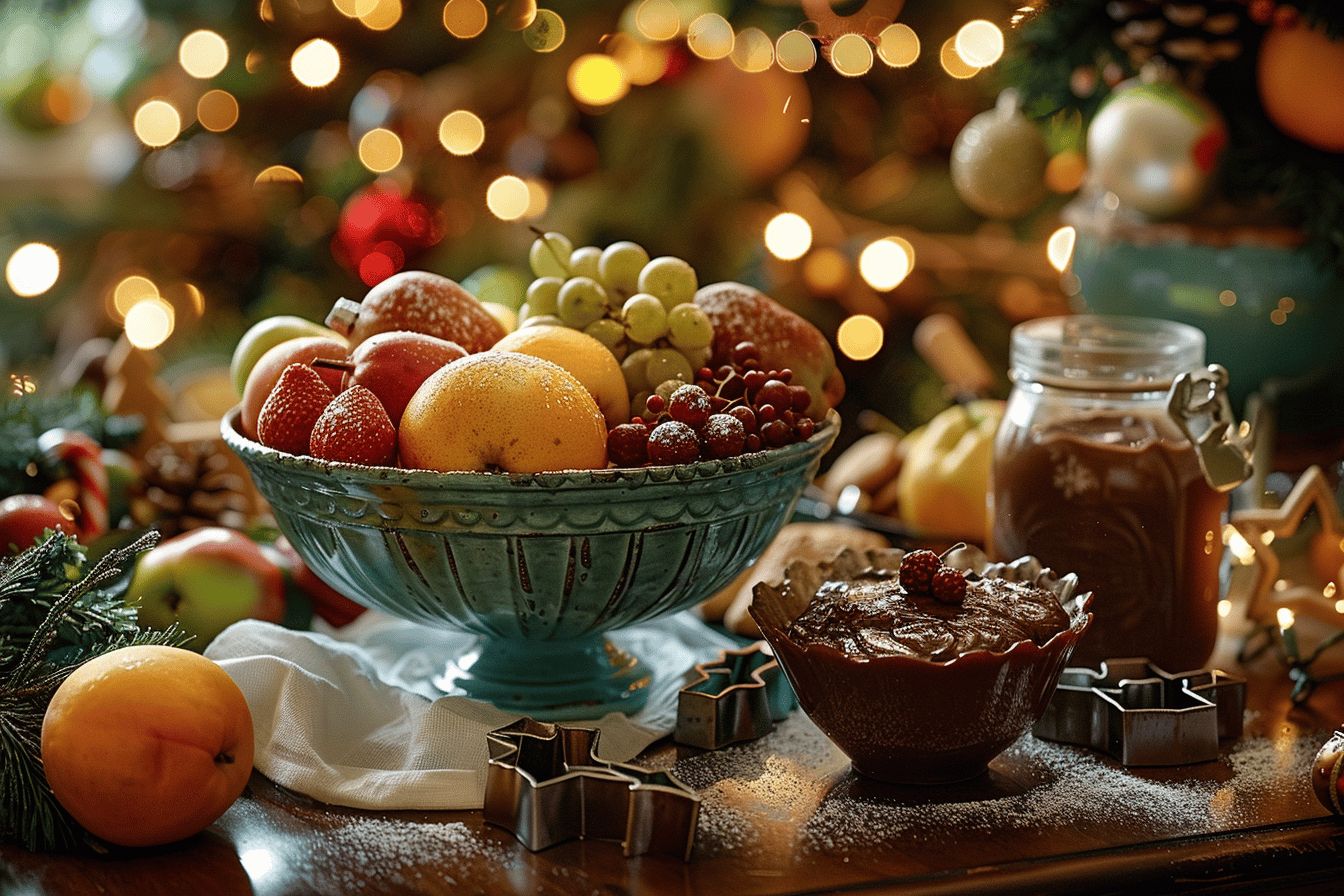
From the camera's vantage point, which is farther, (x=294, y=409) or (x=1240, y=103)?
(x=1240, y=103)

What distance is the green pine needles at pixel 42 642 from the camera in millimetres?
737

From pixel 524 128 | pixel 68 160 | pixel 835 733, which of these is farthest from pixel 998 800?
pixel 68 160

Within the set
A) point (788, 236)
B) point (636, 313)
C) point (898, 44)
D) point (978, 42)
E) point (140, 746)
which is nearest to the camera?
point (140, 746)

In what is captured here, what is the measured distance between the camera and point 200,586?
1.00m

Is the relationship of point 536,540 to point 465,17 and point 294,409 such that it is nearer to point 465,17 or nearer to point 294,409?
point 294,409

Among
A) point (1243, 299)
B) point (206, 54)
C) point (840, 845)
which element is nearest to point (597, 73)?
point (206, 54)

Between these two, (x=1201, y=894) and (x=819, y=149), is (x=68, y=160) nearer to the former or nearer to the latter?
(x=819, y=149)

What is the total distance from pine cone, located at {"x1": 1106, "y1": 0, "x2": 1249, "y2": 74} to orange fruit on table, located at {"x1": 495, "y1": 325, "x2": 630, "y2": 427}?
0.57 metres

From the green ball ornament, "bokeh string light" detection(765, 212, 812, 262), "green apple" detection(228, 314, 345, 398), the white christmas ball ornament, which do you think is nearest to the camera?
"green apple" detection(228, 314, 345, 398)

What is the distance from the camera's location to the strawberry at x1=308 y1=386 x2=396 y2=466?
2.64 ft

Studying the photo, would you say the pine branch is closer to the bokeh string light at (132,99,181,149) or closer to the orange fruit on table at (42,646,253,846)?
the orange fruit on table at (42,646,253,846)

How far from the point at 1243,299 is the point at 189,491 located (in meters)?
0.89

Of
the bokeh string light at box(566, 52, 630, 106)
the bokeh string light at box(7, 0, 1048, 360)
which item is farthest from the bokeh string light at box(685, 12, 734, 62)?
the bokeh string light at box(566, 52, 630, 106)

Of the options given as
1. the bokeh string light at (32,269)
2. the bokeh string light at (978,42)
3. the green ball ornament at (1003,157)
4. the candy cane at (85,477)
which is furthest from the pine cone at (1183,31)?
the bokeh string light at (32,269)
